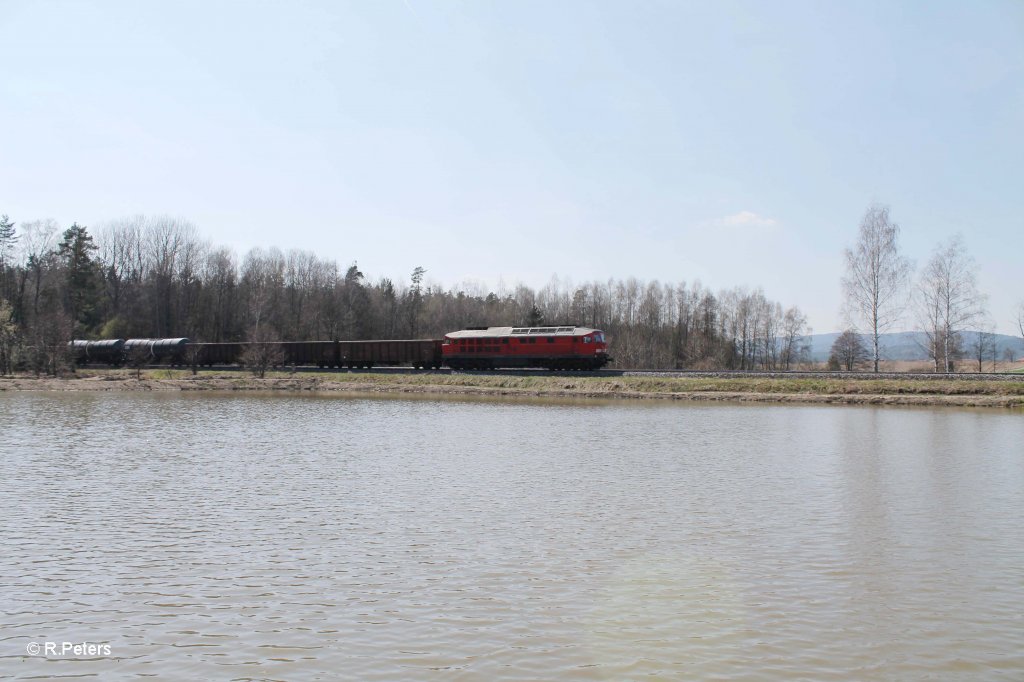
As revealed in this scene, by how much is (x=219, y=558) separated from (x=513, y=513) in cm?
518

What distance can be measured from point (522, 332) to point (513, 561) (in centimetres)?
4452

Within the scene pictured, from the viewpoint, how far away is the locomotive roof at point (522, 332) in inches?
2048

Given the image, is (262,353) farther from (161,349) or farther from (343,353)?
(161,349)

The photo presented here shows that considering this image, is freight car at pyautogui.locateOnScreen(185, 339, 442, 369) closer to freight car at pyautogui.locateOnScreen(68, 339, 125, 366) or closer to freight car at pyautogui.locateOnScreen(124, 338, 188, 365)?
freight car at pyautogui.locateOnScreen(124, 338, 188, 365)

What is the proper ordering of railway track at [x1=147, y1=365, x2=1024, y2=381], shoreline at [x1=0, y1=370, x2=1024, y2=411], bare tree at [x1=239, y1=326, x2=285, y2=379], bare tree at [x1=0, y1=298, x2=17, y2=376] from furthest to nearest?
bare tree at [x1=239, y1=326, x2=285, y2=379], bare tree at [x1=0, y1=298, x2=17, y2=376], railway track at [x1=147, y1=365, x2=1024, y2=381], shoreline at [x1=0, y1=370, x2=1024, y2=411]

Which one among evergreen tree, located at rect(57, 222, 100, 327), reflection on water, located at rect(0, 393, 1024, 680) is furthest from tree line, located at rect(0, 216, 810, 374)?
reflection on water, located at rect(0, 393, 1024, 680)

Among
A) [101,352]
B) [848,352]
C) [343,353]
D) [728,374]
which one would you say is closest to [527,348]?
[728,374]

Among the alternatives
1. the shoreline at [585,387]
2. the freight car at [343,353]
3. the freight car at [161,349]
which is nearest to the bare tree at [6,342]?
the shoreline at [585,387]

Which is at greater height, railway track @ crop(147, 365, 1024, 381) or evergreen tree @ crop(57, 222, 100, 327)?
evergreen tree @ crop(57, 222, 100, 327)

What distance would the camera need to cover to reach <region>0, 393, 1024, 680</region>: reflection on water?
7203 mm

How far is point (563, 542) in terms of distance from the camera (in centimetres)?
1123

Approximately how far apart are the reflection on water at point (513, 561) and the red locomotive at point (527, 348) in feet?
98.4

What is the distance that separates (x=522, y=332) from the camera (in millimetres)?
54531

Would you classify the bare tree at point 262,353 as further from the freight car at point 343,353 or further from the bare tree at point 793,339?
the bare tree at point 793,339
